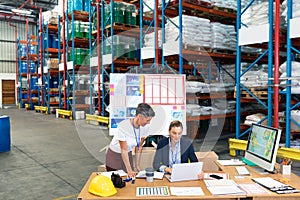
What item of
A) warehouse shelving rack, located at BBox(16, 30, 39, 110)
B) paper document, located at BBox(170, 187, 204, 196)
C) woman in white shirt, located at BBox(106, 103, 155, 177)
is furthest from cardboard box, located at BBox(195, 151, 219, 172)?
warehouse shelving rack, located at BBox(16, 30, 39, 110)

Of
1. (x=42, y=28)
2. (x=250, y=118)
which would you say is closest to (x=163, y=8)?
(x=250, y=118)

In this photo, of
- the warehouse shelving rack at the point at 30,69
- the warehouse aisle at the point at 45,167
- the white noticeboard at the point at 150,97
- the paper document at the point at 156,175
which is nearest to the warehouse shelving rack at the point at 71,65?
the warehouse aisle at the point at 45,167

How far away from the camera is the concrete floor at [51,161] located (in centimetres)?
412

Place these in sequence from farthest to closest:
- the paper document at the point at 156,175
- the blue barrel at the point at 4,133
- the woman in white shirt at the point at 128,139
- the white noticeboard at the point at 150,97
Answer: the blue barrel at the point at 4,133 → the white noticeboard at the point at 150,97 → the woman in white shirt at the point at 128,139 → the paper document at the point at 156,175

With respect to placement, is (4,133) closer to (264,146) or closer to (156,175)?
(156,175)

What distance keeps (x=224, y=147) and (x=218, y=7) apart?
3.86 metres

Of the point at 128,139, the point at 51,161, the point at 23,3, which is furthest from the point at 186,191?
the point at 23,3

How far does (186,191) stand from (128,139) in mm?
1160

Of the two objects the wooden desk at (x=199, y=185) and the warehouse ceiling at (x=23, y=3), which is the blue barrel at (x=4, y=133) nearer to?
the wooden desk at (x=199, y=185)

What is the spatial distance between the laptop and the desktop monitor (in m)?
0.65

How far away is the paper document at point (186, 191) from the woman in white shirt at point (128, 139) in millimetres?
751

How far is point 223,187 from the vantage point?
2471 mm

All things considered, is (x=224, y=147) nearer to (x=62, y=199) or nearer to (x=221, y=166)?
(x=221, y=166)

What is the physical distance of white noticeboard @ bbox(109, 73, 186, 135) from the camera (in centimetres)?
491
